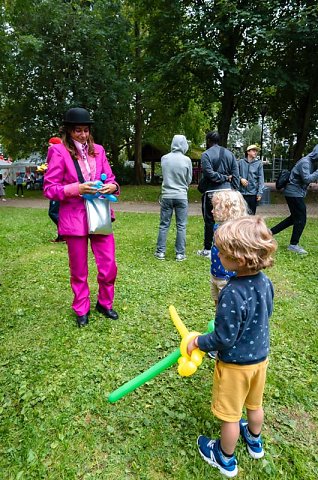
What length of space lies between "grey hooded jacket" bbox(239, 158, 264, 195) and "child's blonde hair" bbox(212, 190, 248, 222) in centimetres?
358

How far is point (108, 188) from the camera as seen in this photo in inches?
122

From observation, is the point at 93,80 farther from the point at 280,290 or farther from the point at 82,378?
the point at 82,378

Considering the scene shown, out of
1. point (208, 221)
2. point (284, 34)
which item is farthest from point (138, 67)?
point (208, 221)

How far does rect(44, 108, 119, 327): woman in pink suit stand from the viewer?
2.98m

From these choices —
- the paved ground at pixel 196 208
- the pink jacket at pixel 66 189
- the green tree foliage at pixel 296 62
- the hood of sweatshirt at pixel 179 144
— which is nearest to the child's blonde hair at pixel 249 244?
the pink jacket at pixel 66 189

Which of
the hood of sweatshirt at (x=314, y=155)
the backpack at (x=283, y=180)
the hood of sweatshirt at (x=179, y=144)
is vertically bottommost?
the backpack at (x=283, y=180)

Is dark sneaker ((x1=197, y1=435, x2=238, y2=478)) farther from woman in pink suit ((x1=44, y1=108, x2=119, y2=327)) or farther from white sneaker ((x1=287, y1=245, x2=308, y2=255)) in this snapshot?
white sneaker ((x1=287, y1=245, x2=308, y2=255))

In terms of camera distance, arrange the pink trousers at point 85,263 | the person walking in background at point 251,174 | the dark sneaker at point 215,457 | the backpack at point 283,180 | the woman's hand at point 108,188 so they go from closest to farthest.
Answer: the dark sneaker at point 215,457, the woman's hand at point 108,188, the pink trousers at point 85,263, the backpack at point 283,180, the person walking in background at point 251,174

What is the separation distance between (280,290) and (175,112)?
14980mm

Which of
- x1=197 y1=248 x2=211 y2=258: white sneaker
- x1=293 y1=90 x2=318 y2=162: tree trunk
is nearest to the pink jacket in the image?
x1=197 y1=248 x2=211 y2=258: white sneaker

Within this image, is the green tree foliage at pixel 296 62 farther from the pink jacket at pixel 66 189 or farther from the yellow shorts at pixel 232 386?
the yellow shorts at pixel 232 386

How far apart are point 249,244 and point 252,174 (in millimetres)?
4885

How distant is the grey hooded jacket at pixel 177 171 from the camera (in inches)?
205

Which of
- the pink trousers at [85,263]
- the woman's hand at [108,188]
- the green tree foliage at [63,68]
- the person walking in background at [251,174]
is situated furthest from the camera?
the green tree foliage at [63,68]
